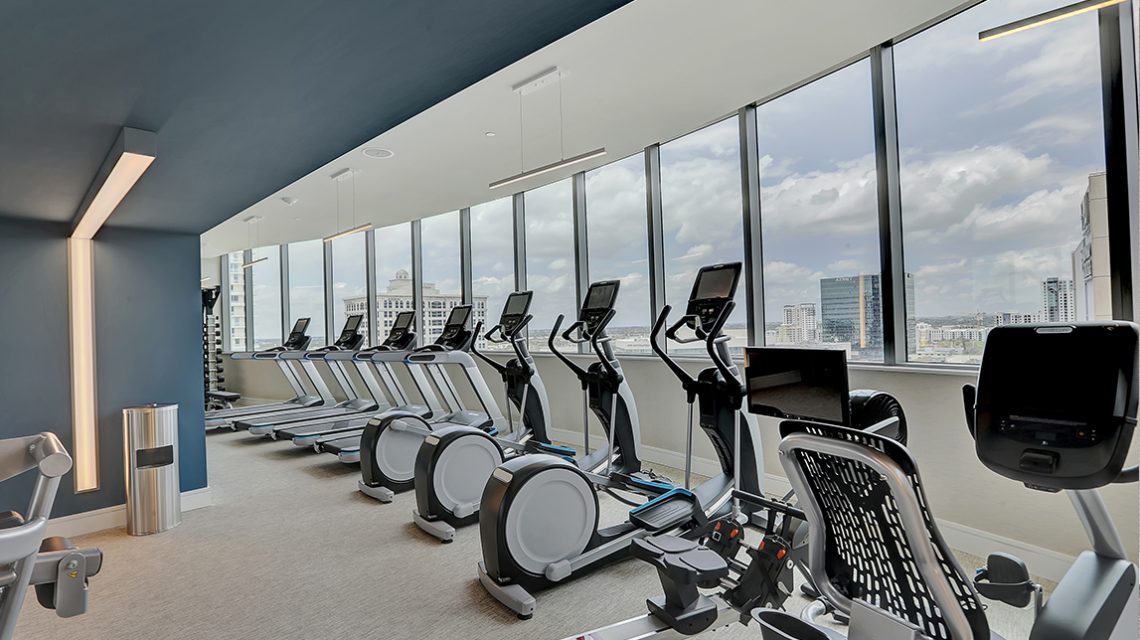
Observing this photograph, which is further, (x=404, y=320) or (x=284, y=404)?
(x=284, y=404)

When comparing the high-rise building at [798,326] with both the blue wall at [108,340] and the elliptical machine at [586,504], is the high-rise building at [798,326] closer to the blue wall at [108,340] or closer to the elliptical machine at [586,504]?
the elliptical machine at [586,504]

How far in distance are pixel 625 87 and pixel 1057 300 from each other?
10.2 ft

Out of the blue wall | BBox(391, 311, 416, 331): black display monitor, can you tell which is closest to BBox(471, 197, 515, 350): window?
BBox(391, 311, 416, 331): black display monitor

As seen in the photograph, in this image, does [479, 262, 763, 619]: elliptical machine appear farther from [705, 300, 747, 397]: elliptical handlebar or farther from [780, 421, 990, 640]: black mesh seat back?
[780, 421, 990, 640]: black mesh seat back

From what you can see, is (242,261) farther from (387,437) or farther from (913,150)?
(913,150)

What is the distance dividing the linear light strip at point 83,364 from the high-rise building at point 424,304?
4.35 meters

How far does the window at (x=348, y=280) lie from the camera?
9.85 metres

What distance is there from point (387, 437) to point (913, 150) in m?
4.59

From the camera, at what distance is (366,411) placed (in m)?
7.81

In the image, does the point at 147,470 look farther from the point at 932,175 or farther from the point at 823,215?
the point at 932,175

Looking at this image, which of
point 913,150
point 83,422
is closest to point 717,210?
point 913,150

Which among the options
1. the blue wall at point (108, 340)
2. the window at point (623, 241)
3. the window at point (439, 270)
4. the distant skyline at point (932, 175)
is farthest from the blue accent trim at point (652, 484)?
the window at point (439, 270)

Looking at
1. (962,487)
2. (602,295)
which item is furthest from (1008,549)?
(602,295)

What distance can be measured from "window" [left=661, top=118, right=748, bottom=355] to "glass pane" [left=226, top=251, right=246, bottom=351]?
1008cm
